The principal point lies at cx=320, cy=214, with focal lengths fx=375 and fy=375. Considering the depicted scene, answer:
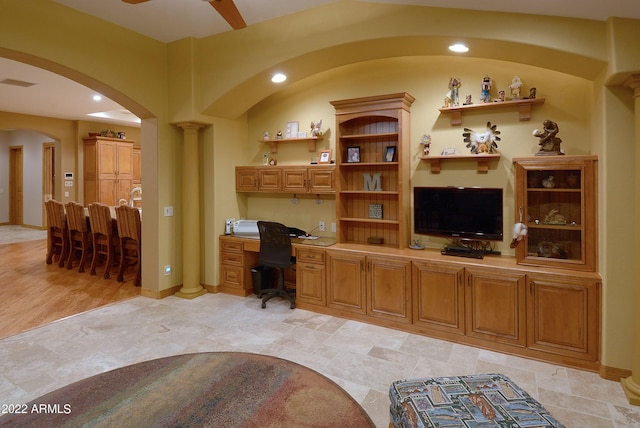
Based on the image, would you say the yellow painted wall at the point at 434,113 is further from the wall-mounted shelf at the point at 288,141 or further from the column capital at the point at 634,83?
the column capital at the point at 634,83

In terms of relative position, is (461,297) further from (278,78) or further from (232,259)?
(278,78)

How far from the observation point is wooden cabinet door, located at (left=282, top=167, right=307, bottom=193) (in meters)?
4.57

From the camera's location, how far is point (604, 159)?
9.09ft

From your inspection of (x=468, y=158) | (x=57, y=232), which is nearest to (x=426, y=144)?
(x=468, y=158)

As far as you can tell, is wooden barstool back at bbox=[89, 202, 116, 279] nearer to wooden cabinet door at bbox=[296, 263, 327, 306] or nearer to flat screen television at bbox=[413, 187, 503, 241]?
wooden cabinet door at bbox=[296, 263, 327, 306]

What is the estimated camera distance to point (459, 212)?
3676 millimetres

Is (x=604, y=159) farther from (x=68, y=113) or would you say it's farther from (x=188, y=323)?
(x=68, y=113)

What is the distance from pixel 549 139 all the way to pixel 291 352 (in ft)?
9.46

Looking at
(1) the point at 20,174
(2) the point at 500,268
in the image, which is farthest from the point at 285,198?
(1) the point at 20,174

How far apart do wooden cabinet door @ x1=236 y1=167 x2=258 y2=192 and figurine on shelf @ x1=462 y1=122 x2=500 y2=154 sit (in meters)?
2.63

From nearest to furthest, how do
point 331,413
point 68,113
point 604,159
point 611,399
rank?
point 331,413 → point 611,399 → point 604,159 → point 68,113

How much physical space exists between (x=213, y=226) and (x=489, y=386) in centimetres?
381

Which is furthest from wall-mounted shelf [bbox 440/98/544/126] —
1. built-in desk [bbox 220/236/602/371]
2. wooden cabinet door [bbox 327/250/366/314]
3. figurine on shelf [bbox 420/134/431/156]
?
wooden cabinet door [bbox 327/250/366/314]

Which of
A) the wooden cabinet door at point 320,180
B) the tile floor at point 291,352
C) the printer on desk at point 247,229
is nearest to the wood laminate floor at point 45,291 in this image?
the tile floor at point 291,352
